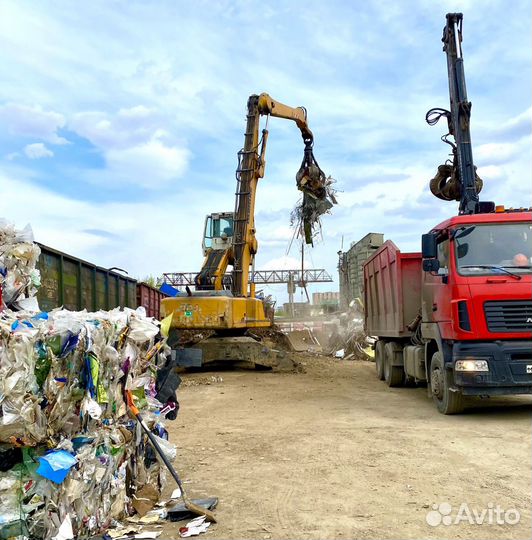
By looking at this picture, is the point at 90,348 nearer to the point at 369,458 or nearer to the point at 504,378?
the point at 369,458

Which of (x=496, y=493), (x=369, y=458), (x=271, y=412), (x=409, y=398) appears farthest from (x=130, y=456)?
(x=409, y=398)

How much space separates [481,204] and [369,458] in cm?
447

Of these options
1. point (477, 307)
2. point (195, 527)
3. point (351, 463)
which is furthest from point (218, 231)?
point (195, 527)

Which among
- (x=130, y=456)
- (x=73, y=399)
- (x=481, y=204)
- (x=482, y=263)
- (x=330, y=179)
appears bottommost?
(x=130, y=456)

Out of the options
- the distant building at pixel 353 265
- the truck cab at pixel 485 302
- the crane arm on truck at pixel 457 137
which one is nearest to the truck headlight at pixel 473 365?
the truck cab at pixel 485 302

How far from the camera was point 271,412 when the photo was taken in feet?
25.3

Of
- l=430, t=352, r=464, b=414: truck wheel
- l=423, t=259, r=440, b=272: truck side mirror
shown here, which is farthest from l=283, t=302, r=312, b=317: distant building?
l=423, t=259, r=440, b=272: truck side mirror

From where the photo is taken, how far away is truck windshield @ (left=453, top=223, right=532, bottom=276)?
6.98 meters

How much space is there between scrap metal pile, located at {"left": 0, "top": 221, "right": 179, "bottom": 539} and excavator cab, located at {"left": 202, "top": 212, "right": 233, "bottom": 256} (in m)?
→ 9.84

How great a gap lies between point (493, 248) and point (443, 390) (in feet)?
6.45

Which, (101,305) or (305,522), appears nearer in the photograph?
(305,522)

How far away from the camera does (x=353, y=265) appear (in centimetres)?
2866

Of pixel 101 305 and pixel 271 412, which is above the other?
pixel 101 305

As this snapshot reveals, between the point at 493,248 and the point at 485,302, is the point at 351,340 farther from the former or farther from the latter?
the point at 485,302
